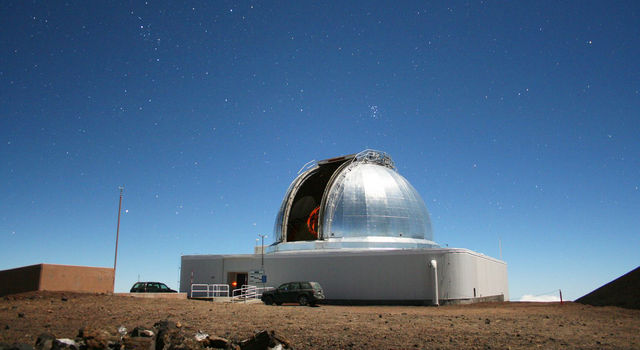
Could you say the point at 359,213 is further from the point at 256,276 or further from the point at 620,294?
the point at 620,294

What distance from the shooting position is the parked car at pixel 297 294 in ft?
72.4

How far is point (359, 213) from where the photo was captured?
92.1ft

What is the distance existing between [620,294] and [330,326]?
1581cm

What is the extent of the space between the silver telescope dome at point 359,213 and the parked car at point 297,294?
525cm

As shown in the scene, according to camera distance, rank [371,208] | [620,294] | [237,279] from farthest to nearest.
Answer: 1. [237,279]
2. [371,208]
3. [620,294]

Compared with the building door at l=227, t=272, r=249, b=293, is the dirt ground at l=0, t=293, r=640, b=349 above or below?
below

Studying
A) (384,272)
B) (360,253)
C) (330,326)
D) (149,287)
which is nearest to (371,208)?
(360,253)

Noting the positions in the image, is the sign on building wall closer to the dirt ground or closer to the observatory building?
the observatory building

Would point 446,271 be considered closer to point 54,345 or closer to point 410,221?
point 410,221

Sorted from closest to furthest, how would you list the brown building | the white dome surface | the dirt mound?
the brown building
the dirt mound
the white dome surface

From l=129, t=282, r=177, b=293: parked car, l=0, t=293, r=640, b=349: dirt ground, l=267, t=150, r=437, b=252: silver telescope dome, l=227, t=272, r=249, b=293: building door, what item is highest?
l=267, t=150, r=437, b=252: silver telescope dome

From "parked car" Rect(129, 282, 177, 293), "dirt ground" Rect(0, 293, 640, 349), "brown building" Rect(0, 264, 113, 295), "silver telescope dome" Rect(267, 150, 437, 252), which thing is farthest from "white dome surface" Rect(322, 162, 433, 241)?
"dirt ground" Rect(0, 293, 640, 349)

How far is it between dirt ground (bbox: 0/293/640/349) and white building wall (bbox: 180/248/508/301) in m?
7.81

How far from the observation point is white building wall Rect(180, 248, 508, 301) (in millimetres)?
23688
